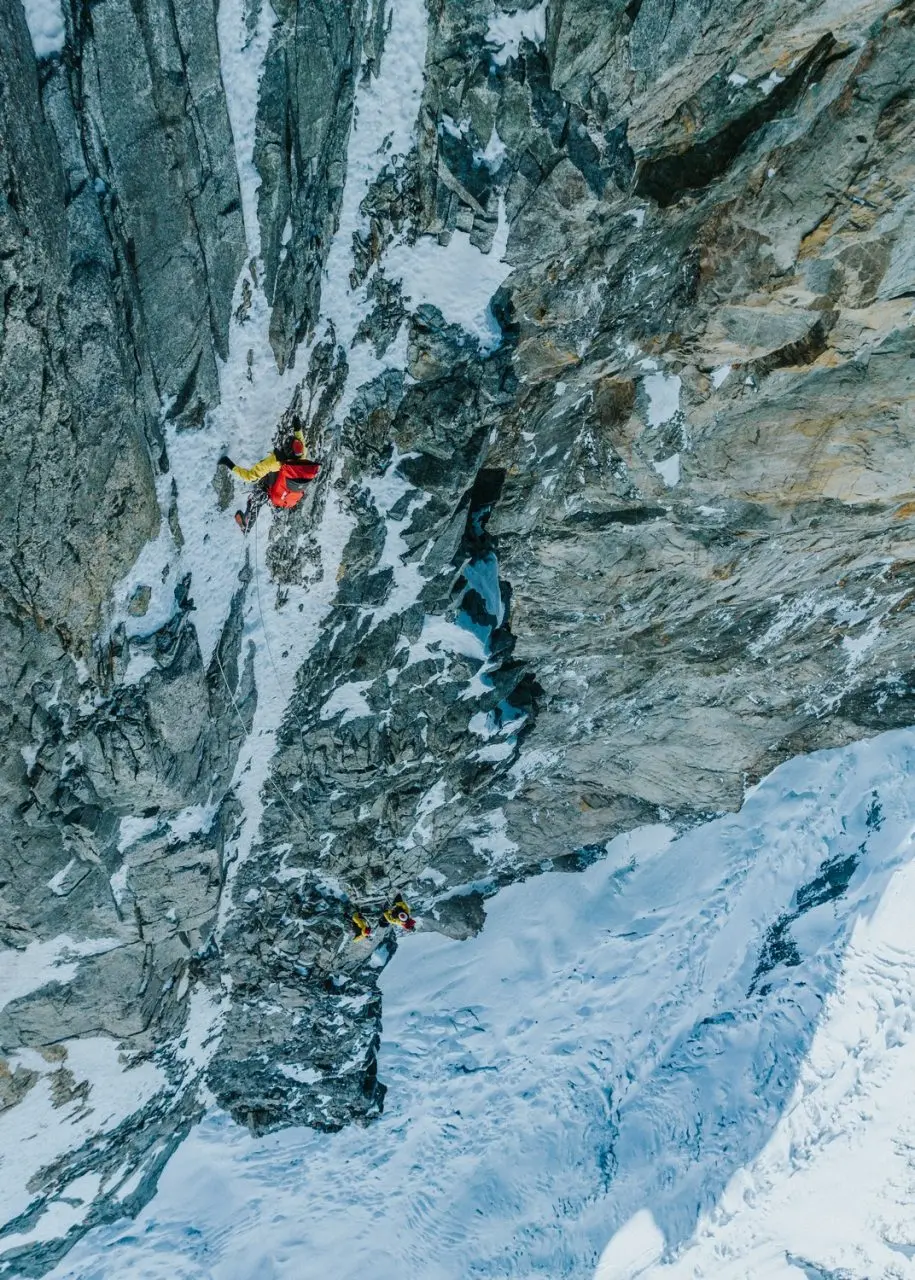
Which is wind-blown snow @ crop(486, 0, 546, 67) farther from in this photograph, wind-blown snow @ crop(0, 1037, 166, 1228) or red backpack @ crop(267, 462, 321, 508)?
wind-blown snow @ crop(0, 1037, 166, 1228)

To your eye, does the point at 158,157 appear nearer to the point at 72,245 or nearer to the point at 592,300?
the point at 72,245

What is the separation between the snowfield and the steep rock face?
402cm

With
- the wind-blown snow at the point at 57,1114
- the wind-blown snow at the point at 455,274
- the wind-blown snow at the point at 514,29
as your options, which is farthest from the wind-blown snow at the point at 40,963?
the wind-blown snow at the point at 514,29

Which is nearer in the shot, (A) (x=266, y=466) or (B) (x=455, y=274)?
(A) (x=266, y=466)

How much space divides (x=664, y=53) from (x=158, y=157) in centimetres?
592

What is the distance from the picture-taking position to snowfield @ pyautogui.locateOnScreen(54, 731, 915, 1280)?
2227cm

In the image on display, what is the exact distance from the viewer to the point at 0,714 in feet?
37.7

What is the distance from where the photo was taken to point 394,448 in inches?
541

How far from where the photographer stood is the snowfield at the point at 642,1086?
2227 centimetres

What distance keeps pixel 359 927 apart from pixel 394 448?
12013 mm

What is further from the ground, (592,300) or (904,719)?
(592,300)

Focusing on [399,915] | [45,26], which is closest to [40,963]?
[399,915]

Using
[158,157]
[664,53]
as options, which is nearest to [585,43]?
[664,53]

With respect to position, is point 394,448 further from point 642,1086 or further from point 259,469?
point 642,1086
